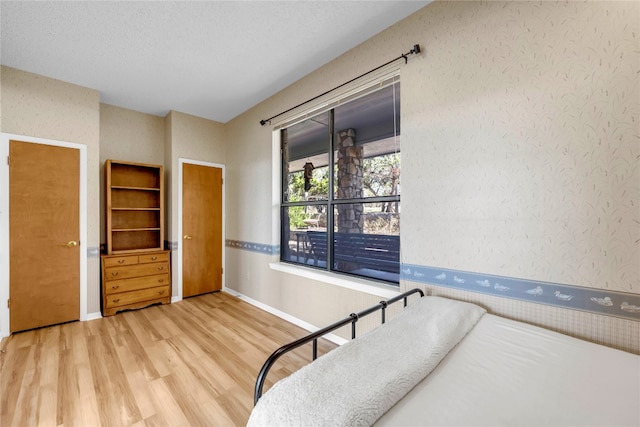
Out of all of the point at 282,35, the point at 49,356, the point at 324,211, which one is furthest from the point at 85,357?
the point at 282,35

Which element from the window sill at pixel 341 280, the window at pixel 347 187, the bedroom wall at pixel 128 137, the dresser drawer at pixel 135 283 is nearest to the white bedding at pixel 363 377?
the window sill at pixel 341 280

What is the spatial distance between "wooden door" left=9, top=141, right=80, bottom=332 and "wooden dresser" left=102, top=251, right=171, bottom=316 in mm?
270

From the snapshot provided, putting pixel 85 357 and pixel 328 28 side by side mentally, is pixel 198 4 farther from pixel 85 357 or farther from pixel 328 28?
pixel 85 357

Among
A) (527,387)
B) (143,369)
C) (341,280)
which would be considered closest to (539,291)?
(527,387)

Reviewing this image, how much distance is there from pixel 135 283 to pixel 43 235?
1.02m

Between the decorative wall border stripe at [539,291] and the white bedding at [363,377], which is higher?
the decorative wall border stripe at [539,291]

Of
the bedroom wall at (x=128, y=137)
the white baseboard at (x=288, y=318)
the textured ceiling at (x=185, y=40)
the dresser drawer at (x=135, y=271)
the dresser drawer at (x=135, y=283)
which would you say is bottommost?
the white baseboard at (x=288, y=318)

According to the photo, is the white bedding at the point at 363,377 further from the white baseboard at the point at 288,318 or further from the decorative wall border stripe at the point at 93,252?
the decorative wall border stripe at the point at 93,252

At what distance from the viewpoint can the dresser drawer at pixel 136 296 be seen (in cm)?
312

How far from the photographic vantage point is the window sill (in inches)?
81.2

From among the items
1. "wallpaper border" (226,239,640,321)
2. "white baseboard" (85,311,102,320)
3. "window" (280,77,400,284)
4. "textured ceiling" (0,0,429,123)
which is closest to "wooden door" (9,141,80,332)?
"white baseboard" (85,311,102,320)

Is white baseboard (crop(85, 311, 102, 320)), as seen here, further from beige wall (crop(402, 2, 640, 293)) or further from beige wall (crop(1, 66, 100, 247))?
beige wall (crop(402, 2, 640, 293))

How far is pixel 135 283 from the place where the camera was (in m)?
3.29

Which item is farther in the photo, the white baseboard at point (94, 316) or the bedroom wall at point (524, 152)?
the white baseboard at point (94, 316)
